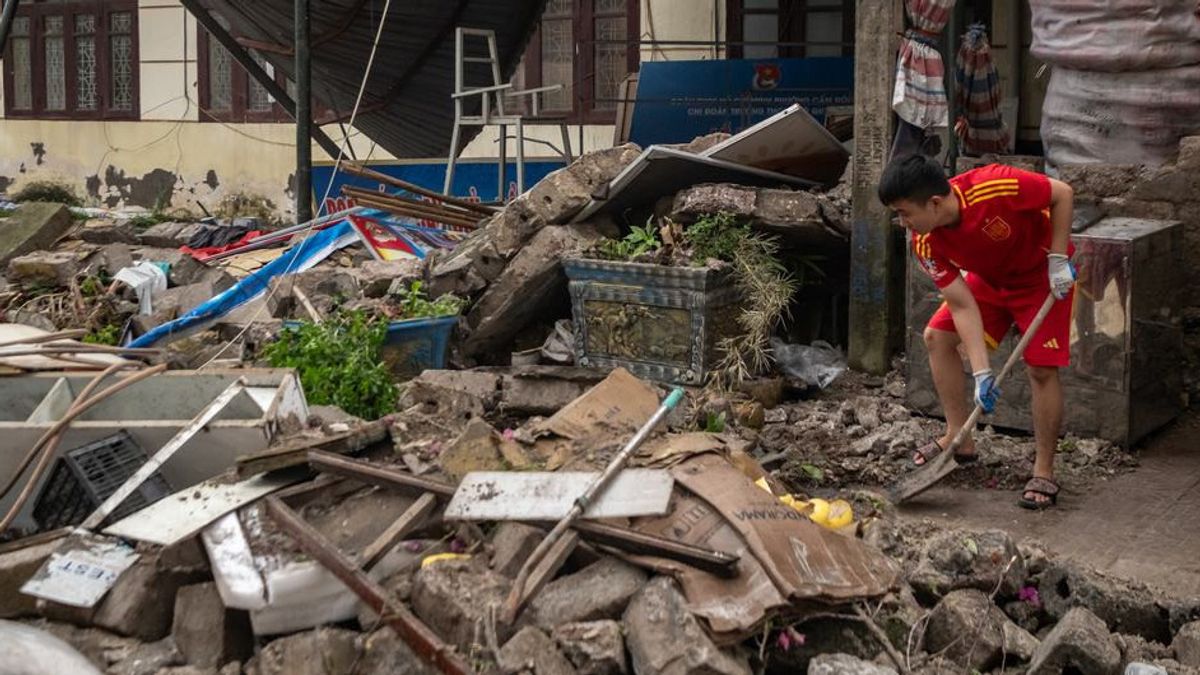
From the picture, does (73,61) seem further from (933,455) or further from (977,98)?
(933,455)

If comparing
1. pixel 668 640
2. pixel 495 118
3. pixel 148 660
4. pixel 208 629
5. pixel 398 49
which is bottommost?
pixel 148 660

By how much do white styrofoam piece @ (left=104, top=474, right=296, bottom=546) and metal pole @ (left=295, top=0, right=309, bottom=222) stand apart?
586cm

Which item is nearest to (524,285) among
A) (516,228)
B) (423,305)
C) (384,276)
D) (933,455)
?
(516,228)

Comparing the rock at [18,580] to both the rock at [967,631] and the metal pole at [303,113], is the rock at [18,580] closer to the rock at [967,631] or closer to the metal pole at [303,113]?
the rock at [967,631]

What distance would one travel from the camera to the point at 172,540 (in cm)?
496

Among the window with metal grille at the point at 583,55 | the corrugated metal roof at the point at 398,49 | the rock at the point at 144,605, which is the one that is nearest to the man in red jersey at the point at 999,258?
the rock at the point at 144,605

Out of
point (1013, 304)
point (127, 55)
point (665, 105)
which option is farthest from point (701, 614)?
point (127, 55)

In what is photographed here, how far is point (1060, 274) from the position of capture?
5.96 metres

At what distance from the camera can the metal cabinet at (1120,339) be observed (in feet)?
22.5

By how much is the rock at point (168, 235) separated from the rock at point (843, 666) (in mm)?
8339

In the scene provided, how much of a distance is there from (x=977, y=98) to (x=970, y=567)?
497 centimetres

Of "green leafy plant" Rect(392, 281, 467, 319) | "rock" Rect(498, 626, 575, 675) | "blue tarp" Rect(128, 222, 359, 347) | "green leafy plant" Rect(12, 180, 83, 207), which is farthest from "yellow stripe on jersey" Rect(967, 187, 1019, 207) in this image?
"green leafy plant" Rect(12, 180, 83, 207)

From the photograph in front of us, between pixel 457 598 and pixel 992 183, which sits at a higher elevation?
pixel 992 183

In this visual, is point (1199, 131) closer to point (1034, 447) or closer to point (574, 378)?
point (1034, 447)
